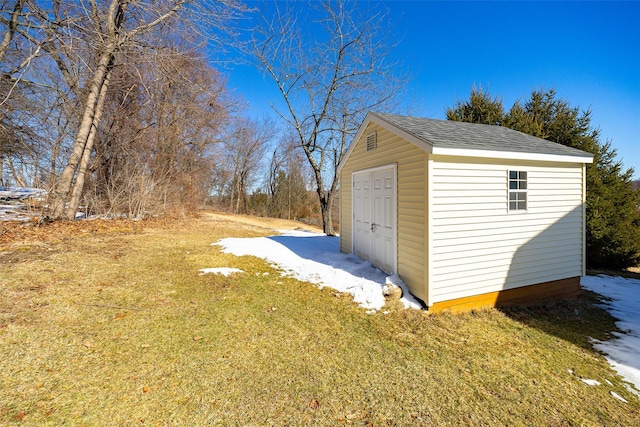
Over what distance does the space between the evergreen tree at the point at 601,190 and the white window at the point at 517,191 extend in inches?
275

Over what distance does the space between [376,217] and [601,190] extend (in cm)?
935

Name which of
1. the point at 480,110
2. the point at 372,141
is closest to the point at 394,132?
the point at 372,141

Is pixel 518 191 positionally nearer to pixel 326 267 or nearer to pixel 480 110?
pixel 326 267

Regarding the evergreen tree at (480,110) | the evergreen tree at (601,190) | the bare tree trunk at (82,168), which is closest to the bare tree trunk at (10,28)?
the bare tree trunk at (82,168)

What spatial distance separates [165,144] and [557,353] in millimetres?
17786

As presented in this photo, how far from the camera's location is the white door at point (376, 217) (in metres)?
5.64

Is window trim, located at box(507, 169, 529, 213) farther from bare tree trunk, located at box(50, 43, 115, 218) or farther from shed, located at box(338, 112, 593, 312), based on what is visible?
bare tree trunk, located at box(50, 43, 115, 218)

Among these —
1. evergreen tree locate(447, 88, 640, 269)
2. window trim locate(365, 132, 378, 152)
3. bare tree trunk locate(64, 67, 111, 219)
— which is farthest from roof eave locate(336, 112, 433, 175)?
bare tree trunk locate(64, 67, 111, 219)

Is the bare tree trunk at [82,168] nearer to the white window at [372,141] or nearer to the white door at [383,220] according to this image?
the white window at [372,141]

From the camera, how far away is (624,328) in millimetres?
4680

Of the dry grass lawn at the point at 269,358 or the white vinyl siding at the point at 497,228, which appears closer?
the dry grass lawn at the point at 269,358

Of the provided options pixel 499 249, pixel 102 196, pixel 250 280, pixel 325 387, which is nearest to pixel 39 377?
pixel 325 387

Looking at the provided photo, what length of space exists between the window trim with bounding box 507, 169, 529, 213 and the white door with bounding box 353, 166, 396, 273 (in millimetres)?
1942

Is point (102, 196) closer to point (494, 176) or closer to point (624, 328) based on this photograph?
point (494, 176)
